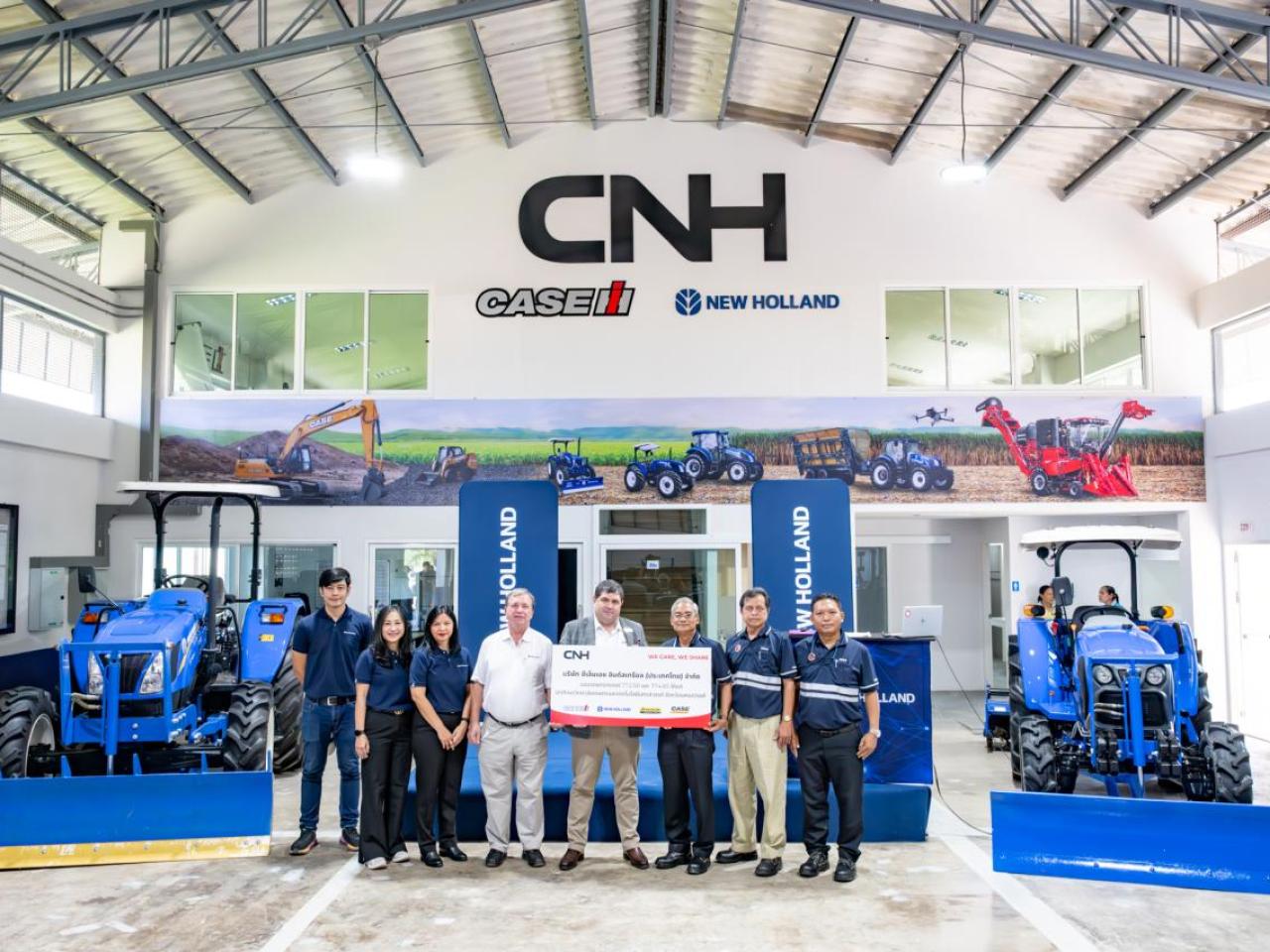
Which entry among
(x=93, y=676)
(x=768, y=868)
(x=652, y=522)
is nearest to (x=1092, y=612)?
(x=768, y=868)

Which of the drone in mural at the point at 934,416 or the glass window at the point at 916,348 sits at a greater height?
A: the glass window at the point at 916,348

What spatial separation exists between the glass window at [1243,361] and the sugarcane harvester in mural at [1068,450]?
Answer: 34.4 inches

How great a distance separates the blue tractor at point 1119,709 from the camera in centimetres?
668

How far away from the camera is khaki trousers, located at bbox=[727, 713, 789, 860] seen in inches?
223

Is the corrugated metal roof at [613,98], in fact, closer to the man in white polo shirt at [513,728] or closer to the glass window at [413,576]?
the glass window at [413,576]

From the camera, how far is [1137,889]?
539cm

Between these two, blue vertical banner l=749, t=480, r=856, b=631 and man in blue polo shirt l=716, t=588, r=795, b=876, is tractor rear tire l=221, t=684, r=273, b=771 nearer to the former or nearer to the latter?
man in blue polo shirt l=716, t=588, r=795, b=876

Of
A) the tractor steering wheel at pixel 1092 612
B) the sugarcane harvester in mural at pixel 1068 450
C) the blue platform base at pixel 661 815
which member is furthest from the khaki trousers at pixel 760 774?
the sugarcane harvester in mural at pixel 1068 450

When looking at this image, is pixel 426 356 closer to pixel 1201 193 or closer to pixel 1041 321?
pixel 1041 321

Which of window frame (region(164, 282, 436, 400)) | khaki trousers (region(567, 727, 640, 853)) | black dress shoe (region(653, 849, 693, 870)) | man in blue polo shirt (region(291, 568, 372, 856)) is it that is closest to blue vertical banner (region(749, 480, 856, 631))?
khaki trousers (region(567, 727, 640, 853))

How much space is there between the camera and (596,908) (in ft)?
16.9

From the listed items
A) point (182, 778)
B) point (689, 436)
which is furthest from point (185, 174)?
point (182, 778)

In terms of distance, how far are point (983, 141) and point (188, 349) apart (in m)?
9.27

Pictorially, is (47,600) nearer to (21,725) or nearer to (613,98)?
(21,725)
